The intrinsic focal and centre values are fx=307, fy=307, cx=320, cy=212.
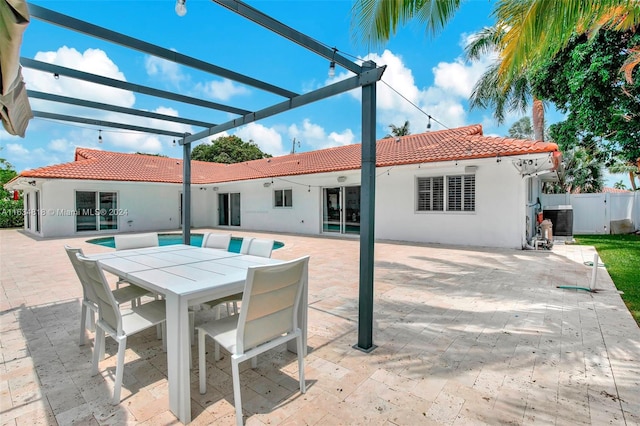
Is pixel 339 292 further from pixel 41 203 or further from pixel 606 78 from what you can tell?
pixel 41 203

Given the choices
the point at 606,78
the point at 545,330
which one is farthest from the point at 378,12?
the point at 606,78

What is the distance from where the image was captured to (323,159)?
18.0 m

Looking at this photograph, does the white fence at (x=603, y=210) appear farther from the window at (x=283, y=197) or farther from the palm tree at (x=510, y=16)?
the window at (x=283, y=197)

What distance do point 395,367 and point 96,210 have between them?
19.6 meters

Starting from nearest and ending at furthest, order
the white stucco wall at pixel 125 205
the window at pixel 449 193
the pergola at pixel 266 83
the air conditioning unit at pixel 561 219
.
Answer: the pergola at pixel 266 83
the window at pixel 449 193
the air conditioning unit at pixel 561 219
the white stucco wall at pixel 125 205

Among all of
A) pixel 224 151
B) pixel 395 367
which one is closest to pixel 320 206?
pixel 395 367

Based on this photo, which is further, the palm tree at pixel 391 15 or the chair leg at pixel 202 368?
the palm tree at pixel 391 15

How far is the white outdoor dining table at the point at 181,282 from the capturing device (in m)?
2.48

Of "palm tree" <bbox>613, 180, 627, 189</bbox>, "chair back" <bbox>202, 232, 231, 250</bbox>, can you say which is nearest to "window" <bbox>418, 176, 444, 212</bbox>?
"chair back" <bbox>202, 232, 231, 250</bbox>

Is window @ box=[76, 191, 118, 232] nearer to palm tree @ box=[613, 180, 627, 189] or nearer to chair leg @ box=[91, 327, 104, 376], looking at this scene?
chair leg @ box=[91, 327, 104, 376]

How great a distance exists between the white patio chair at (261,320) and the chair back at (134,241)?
3.57 m

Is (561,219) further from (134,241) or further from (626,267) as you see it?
(134,241)

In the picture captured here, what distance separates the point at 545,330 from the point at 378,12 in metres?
5.14

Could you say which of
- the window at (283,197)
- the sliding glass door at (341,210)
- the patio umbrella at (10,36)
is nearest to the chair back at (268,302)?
the patio umbrella at (10,36)
